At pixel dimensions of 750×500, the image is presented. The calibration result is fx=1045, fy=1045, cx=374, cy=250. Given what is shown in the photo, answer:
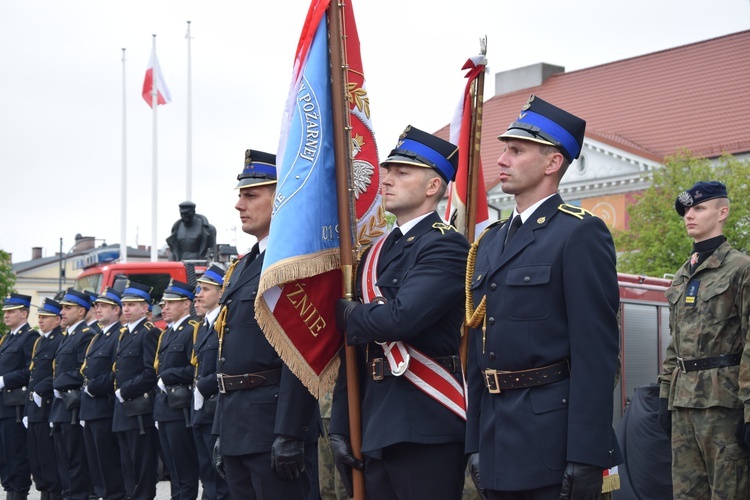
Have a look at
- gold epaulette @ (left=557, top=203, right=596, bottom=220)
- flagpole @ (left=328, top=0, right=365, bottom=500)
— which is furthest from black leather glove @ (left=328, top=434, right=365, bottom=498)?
gold epaulette @ (left=557, top=203, right=596, bottom=220)

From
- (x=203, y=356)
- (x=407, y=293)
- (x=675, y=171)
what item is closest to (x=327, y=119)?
(x=407, y=293)

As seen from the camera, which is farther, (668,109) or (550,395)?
(668,109)

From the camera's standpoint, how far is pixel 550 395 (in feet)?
12.8

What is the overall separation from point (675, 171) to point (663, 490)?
1871 cm

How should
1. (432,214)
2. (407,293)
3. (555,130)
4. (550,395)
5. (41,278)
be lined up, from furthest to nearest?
(41,278) → (432,214) → (407,293) → (555,130) → (550,395)

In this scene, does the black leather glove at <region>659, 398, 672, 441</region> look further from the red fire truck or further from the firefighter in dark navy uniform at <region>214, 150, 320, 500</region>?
the red fire truck

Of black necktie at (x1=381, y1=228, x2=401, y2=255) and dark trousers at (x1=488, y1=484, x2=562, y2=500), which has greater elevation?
black necktie at (x1=381, y1=228, x2=401, y2=255)

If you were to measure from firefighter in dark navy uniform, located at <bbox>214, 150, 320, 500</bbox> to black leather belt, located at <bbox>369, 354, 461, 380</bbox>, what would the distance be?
0.60 metres

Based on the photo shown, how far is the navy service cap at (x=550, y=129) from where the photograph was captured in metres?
4.21

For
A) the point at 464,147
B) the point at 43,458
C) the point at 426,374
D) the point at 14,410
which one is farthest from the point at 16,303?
the point at 426,374

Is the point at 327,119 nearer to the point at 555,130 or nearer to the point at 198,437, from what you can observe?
the point at 555,130

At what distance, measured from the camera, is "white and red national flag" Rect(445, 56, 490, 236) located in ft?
21.4

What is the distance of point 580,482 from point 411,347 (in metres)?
1.24

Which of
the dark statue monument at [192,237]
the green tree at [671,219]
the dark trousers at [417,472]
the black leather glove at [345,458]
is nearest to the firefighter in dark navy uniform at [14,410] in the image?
the dark statue monument at [192,237]
